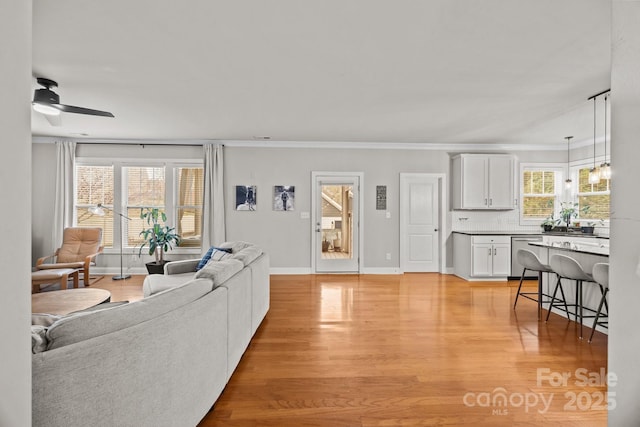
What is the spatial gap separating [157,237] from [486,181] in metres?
6.06

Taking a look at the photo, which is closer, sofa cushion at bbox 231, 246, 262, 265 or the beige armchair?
sofa cushion at bbox 231, 246, 262, 265

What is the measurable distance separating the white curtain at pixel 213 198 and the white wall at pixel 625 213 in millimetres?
5525

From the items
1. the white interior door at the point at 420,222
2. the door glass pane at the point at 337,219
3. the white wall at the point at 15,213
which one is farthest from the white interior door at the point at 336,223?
the white wall at the point at 15,213

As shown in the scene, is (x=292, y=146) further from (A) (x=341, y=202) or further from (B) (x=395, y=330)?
(B) (x=395, y=330)

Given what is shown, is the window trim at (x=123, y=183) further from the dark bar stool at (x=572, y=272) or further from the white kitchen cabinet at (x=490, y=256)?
the dark bar stool at (x=572, y=272)

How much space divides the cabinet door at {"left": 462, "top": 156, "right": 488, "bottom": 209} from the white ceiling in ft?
3.84

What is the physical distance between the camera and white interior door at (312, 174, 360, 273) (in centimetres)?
591

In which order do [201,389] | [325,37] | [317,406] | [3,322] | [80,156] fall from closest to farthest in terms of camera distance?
[3,322], [201,389], [317,406], [325,37], [80,156]

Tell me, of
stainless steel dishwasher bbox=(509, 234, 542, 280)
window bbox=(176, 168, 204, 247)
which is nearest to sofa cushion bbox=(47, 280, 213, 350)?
window bbox=(176, 168, 204, 247)

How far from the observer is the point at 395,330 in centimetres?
314

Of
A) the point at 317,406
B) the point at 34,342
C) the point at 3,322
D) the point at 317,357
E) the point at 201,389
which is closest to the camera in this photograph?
the point at 3,322

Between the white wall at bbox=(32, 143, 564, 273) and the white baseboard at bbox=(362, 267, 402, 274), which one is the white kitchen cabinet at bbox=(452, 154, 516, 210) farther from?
the white baseboard at bbox=(362, 267, 402, 274)

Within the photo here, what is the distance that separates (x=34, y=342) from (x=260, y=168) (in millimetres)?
4999

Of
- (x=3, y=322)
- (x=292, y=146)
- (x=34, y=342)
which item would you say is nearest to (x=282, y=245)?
(x=292, y=146)
